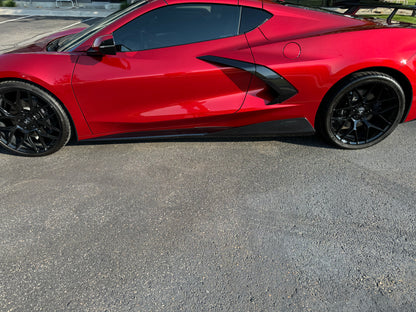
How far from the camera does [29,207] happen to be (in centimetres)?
253

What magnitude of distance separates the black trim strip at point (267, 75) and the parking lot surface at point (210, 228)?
2.13 ft

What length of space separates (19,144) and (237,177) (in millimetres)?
2180

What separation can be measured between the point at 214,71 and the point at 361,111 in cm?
148

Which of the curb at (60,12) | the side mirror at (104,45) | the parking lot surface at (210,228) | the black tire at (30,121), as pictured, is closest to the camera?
the parking lot surface at (210,228)

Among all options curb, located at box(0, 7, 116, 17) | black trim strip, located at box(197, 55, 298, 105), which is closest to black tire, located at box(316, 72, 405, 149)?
Result: black trim strip, located at box(197, 55, 298, 105)

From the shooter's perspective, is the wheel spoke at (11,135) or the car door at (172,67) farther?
the wheel spoke at (11,135)

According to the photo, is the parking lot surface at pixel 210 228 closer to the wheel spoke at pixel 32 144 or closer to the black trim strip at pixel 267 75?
the wheel spoke at pixel 32 144

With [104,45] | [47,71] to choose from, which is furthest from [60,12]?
[104,45]

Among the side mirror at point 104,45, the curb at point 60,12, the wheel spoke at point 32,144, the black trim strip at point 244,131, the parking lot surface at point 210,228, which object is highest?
the side mirror at point 104,45

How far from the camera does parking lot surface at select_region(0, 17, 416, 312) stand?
182cm

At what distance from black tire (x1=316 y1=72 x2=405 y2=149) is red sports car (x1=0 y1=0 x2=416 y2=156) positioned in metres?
0.01

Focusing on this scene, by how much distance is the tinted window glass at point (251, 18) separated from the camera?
9.14ft

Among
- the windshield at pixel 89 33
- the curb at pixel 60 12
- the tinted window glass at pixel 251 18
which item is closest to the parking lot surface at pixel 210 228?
the windshield at pixel 89 33

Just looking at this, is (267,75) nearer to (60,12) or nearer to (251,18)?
(251,18)
